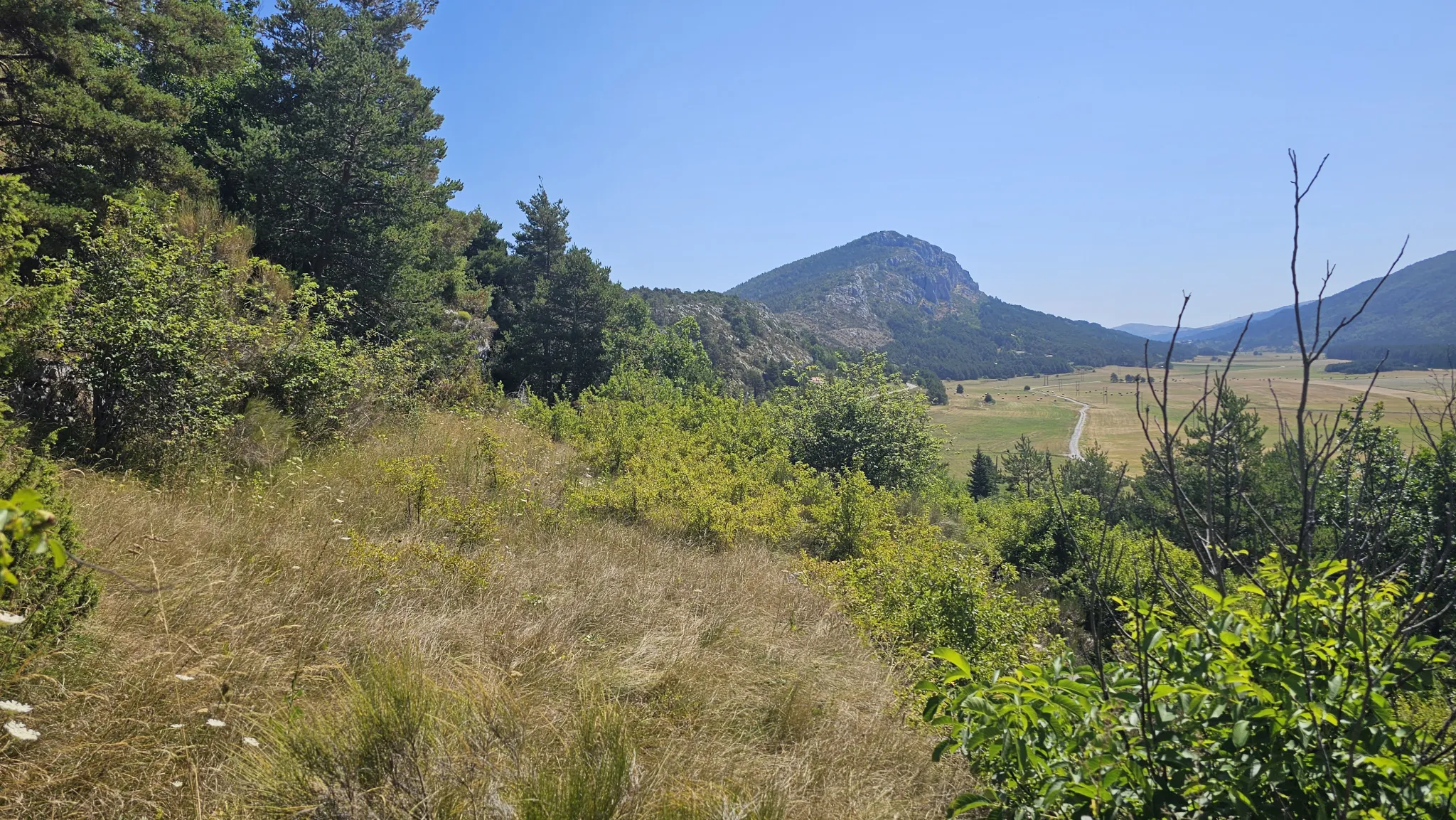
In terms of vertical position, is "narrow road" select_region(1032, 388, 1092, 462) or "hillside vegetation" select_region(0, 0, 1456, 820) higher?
"hillside vegetation" select_region(0, 0, 1456, 820)

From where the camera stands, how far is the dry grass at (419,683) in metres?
2.26

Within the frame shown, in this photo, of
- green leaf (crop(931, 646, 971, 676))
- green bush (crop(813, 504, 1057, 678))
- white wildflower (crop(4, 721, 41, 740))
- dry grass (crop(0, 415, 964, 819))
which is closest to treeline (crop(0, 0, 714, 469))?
dry grass (crop(0, 415, 964, 819))

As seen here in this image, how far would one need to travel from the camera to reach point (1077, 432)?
110m

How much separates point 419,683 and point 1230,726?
301 centimetres

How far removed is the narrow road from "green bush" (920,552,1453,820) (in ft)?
246

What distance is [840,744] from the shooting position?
3178mm

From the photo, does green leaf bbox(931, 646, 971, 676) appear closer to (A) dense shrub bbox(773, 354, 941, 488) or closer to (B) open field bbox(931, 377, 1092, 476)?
(A) dense shrub bbox(773, 354, 941, 488)

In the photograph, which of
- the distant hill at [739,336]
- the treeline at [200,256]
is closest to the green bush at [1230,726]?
the treeline at [200,256]

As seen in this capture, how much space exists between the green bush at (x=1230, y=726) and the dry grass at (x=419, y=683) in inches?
42.9

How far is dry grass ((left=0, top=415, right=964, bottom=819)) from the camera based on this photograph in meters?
2.26

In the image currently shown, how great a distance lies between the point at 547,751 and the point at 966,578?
4168 millimetres

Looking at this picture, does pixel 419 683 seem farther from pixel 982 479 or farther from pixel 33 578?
pixel 982 479

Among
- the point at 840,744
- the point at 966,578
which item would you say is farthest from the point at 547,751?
the point at 966,578

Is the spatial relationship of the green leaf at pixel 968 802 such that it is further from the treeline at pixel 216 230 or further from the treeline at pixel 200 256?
the treeline at pixel 216 230
